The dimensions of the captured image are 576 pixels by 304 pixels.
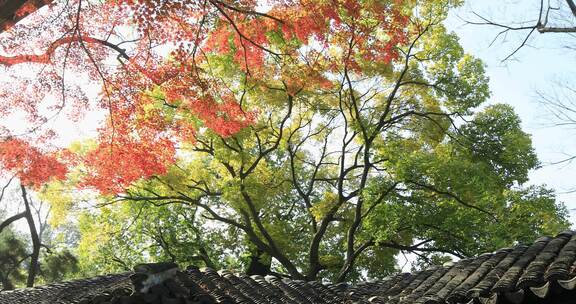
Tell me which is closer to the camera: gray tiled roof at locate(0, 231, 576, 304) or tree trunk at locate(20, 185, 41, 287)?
gray tiled roof at locate(0, 231, 576, 304)

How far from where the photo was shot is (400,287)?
6.69 meters

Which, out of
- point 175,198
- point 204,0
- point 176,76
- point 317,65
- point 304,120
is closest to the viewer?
point 204,0

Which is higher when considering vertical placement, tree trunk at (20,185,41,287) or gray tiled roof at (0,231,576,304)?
tree trunk at (20,185,41,287)

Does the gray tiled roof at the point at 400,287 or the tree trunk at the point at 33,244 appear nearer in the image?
the gray tiled roof at the point at 400,287

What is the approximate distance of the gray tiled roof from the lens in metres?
4.81

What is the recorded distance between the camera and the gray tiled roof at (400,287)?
4.81 m

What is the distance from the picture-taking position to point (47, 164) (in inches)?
495

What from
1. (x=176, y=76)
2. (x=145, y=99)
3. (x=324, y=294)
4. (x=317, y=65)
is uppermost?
(x=317, y=65)

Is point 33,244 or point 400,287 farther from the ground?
point 33,244

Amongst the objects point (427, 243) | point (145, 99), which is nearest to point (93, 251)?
point (145, 99)

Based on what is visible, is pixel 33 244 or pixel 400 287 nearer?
pixel 400 287

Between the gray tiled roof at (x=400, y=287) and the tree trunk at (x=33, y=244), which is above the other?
the tree trunk at (x=33, y=244)

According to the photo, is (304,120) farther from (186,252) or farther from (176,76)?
(176,76)

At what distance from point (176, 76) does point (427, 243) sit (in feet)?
28.5
